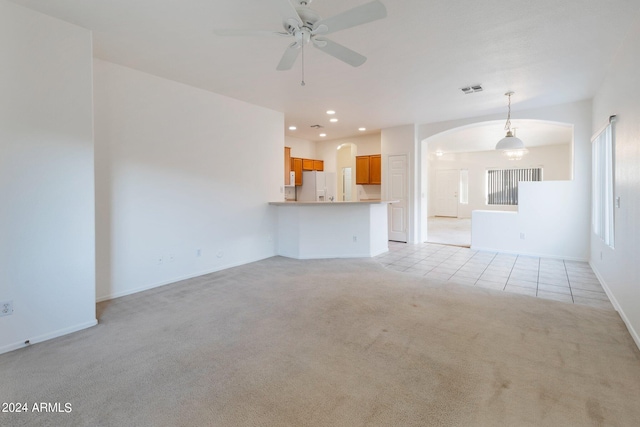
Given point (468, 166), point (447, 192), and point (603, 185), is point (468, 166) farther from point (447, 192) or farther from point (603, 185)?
Answer: point (603, 185)

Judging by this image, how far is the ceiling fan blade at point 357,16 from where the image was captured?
192cm

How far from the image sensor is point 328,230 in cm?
565

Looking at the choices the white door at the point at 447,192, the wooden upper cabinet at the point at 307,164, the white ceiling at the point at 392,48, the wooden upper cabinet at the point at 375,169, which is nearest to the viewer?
the white ceiling at the point at 392,48

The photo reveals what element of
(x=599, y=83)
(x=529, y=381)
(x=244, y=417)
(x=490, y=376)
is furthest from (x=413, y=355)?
(x=599, y=83)

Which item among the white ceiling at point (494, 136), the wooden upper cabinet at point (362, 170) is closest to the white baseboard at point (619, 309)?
the white ceiling at point (494, 136)

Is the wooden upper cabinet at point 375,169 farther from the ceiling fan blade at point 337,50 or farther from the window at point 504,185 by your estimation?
the window at point 504,185

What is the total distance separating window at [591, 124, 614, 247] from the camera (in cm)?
349

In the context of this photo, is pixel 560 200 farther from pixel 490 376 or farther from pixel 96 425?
pixel 96 425

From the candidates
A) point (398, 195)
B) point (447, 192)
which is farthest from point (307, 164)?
point (447, 192)

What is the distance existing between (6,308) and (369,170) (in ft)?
23.1

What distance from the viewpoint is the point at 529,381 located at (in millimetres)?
1934

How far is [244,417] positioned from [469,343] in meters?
1.79

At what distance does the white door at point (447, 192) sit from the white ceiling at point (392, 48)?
793 centimetres

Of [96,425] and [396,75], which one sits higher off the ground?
[396,75]
